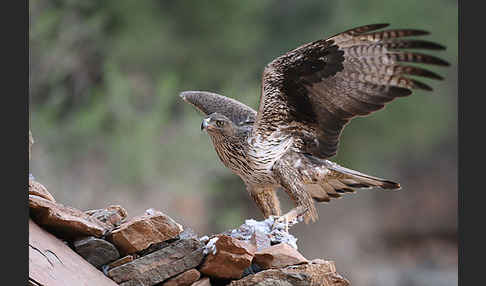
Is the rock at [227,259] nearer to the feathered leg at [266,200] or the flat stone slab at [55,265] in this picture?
the flat stone slab at [55,265]

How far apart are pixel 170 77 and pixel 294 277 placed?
8572 mm

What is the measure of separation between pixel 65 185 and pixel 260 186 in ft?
22.9

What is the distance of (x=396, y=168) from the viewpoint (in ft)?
55.1

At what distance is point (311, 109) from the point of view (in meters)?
4.48

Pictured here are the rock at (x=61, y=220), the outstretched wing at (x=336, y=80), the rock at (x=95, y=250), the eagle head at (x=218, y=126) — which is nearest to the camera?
the rock at (x=61, y=220)

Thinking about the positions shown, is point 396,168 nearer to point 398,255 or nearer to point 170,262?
point 398,255

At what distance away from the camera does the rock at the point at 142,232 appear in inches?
132

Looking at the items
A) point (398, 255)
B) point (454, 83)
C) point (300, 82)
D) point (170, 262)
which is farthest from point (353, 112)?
point (454, 83)

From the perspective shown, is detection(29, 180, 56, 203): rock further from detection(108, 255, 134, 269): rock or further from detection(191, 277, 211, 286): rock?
detection(191, 277, 211, 286): rock

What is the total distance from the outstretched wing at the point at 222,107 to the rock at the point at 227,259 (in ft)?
4.58

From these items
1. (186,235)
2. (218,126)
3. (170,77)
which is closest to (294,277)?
(186,235)

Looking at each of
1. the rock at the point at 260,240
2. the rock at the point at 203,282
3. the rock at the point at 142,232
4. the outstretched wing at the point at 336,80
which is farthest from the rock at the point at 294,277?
the outstretched wing at the point at 336,80

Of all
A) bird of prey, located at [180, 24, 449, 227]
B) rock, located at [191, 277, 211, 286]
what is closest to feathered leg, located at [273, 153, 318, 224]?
bird of prey, located at [180, 24, 449, 227]

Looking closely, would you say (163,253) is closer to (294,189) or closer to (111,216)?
(111,216)
